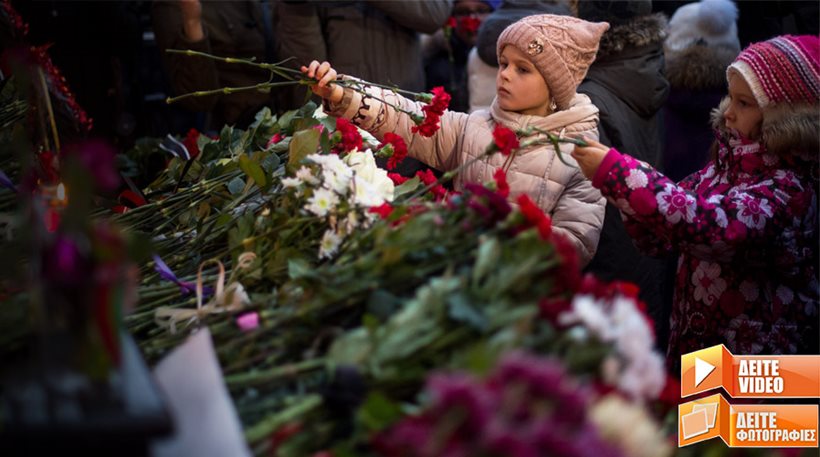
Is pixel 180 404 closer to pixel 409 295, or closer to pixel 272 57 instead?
pixel 409 295

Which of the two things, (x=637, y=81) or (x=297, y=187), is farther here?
(x=637, y=81)

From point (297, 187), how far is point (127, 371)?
761 mm

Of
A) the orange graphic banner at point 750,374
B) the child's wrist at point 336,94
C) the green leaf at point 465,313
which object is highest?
the child's wrist at point 336,94

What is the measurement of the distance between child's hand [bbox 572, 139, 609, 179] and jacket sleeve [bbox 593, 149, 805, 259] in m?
0.01

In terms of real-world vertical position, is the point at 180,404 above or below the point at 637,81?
below

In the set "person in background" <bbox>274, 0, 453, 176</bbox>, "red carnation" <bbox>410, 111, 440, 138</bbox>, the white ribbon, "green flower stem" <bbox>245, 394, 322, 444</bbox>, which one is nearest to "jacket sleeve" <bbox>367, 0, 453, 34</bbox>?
"person in background" <bbox>274, 0, 453, 176</bbox>

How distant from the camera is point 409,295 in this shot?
4.42 feet

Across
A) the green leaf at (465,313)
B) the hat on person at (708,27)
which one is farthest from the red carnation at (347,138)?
the hat on person at (708,27)

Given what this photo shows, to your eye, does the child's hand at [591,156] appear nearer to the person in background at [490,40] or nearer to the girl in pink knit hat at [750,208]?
→ the girl in pink knit hat at [750,208]

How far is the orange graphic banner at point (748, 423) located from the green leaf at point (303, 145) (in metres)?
0.93

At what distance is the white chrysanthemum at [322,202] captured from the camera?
5.37ft

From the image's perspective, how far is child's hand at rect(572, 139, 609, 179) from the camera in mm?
1939

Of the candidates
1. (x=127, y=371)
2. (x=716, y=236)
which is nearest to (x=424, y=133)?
(x=716, y=236)

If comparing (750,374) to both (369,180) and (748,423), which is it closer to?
(748,423)
